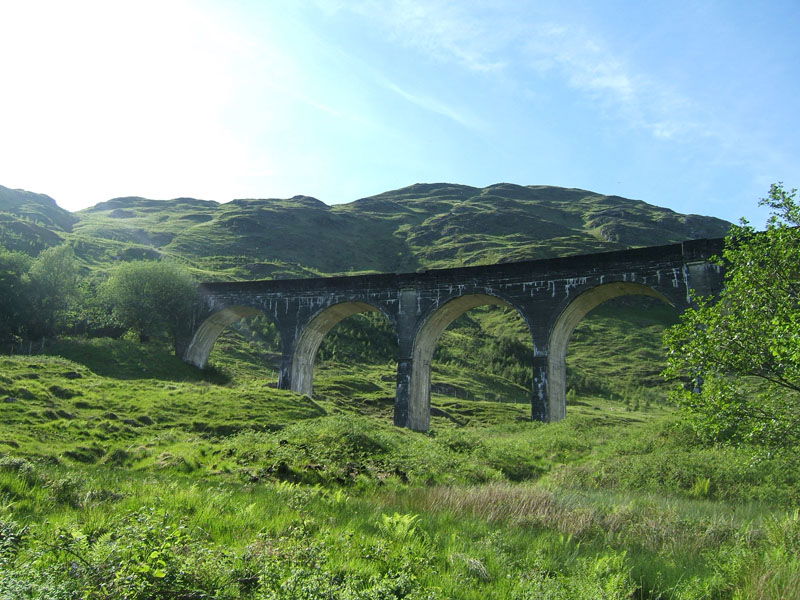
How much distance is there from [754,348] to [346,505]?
31.9ft

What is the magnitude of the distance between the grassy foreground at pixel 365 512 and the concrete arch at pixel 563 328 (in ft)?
17.7

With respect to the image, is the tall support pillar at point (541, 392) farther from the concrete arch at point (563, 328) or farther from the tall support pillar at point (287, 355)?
the tall support pillar at point (287, 355)

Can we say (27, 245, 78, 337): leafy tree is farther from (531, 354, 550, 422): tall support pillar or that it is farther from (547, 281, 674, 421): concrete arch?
(547, 281, 674, 421): concrete arch

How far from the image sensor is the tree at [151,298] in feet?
136

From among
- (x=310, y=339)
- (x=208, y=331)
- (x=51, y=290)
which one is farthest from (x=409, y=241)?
(x=51, y=290)

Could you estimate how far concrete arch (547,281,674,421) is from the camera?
29.2m

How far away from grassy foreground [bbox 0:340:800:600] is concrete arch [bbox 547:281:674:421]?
5.40 m

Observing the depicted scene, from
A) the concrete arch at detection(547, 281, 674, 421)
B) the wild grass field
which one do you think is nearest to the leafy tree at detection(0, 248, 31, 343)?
the wild grass field

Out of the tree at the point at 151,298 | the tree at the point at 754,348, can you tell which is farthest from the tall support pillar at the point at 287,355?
the tree at the point at 754,348

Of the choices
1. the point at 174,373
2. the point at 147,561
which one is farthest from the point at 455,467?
the point at 174,373

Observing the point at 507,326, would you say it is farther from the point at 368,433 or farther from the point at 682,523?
the point at 682,523

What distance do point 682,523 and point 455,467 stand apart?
8.59m

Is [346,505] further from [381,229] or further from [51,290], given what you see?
[381,229]

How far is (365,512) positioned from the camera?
9570 mm
